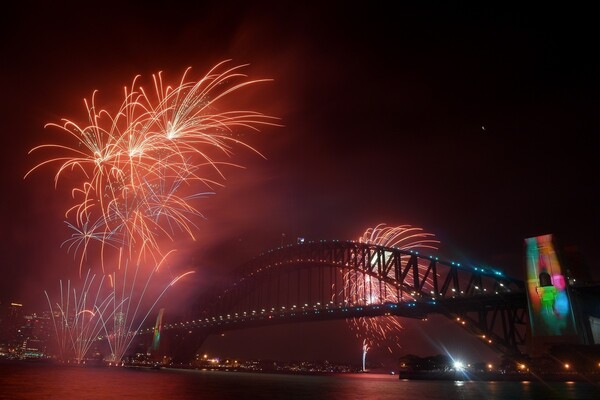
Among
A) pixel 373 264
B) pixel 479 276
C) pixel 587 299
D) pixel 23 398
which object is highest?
pixel 373 264

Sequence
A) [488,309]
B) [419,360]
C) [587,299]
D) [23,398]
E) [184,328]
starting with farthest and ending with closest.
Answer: [184,328], [419,360], [488,309], [587,299], [23,398]

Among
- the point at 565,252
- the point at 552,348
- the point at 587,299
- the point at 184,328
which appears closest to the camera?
the point at 552,348

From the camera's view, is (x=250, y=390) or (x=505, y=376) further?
(x=505, y=376)

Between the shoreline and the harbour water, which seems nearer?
the harbour water

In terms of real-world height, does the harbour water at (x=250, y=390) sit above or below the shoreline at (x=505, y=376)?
below

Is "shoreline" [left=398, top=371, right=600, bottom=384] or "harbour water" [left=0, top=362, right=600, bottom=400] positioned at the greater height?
"shoreline" [left=398, top=371, right=600, bottom=384]

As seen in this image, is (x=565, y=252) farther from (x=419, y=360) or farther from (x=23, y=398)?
(x=23, y=398)

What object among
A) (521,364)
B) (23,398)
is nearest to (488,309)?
(521,364)

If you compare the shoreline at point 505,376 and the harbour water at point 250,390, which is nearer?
the harbour water at point 250,390

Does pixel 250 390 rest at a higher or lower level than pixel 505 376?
lower

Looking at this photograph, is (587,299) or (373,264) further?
(373,264)

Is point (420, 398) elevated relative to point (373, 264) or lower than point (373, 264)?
lower
